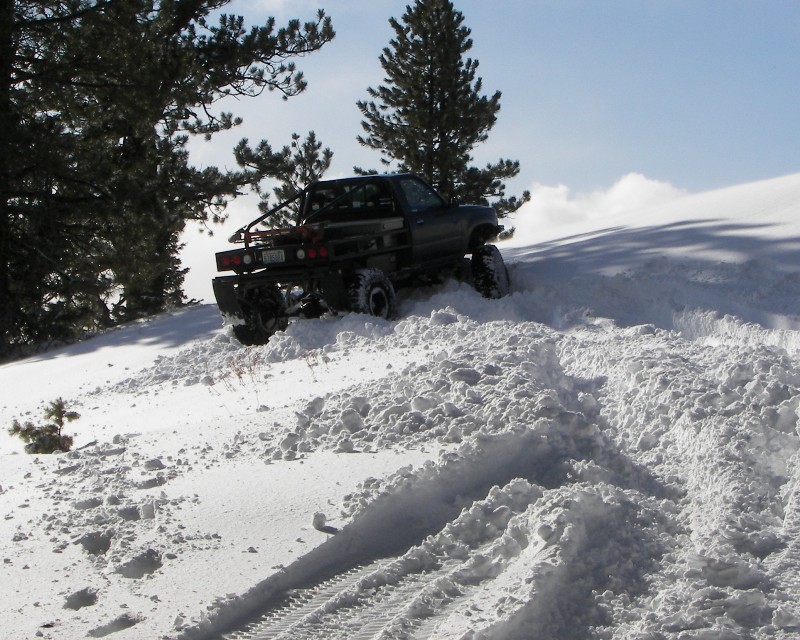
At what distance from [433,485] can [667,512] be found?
4.20 ft

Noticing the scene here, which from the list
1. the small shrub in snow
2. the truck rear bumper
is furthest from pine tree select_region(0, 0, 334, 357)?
the small shrub in snow

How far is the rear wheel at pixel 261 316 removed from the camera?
11.4 m

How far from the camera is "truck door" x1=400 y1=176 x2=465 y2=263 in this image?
12.0 metres

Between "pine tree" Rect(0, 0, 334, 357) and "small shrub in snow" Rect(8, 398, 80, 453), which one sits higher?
"pine tree" Rect(0, 0, 334, 357)

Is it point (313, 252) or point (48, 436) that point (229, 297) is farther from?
point (48, 436)

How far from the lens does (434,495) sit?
17.3 ft

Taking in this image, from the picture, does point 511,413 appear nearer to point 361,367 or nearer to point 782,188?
point 361,367

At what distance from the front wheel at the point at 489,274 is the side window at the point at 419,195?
911 mm

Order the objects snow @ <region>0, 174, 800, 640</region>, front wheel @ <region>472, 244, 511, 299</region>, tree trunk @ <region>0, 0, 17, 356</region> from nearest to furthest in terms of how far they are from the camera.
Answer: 1. snow @ <region>0, 174, 800, 640</region>
2. front wheel @ <region>472, 244, 511, 299</region>
3. tree trunk @ <region>0, 0, 17, 356</region>

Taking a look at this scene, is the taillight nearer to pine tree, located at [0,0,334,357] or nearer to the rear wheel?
the rear wheel

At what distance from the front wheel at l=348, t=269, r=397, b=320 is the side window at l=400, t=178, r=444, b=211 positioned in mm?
1300

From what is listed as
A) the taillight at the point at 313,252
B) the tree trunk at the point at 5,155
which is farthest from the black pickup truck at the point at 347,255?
the tree trunk at the point at 5,155

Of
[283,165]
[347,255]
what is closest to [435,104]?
[283,165]

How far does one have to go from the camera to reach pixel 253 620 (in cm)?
403
